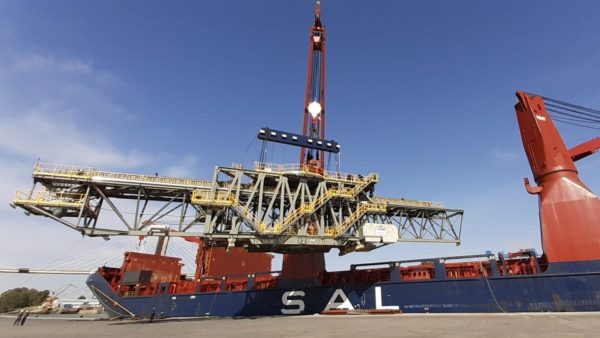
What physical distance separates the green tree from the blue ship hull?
9786cm

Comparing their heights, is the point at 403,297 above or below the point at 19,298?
above

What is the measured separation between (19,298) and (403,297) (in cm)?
13019

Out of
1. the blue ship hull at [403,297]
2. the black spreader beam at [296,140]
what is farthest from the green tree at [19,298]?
the black spreader beam at [296,140]

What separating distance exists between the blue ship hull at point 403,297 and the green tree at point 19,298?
97.9m

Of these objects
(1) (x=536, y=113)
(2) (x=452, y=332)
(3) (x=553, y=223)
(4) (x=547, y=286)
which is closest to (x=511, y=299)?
(4) (x=547, y=286)

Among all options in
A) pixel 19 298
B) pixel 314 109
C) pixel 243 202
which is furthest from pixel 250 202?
pixel 19 298

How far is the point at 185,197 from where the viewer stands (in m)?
25.7

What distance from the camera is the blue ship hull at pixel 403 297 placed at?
63.1 ft

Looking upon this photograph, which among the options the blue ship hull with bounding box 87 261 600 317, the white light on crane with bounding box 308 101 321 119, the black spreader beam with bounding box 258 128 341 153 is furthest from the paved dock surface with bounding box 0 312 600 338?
the white light on crane with bounding box 308 101 321 119

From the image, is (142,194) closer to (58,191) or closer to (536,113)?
(58,191)

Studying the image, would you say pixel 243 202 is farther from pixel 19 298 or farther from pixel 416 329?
pixel 19 298

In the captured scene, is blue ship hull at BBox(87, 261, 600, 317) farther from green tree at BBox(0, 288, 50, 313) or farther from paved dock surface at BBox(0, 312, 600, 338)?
green tree at BBox(0, 288, 50, 313)

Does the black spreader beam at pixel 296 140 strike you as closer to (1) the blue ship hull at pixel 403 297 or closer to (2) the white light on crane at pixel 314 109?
(2) the white light on crane at pixel 314 109

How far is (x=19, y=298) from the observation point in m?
103
